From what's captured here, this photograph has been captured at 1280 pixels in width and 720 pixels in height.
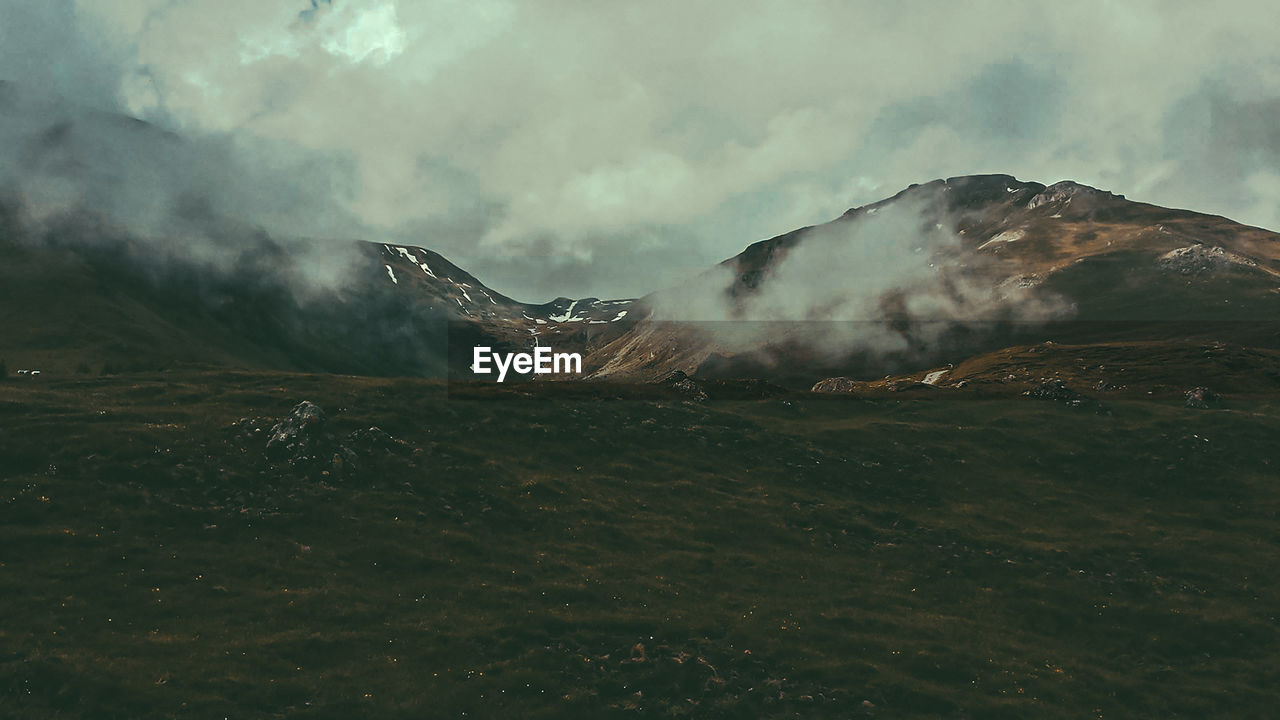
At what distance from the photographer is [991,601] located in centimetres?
4881

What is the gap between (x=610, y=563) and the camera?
49.2 m

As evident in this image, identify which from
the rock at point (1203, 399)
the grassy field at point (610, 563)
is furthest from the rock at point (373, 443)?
the rock at point (1203, 399)

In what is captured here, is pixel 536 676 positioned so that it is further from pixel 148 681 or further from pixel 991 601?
pixel 991 601

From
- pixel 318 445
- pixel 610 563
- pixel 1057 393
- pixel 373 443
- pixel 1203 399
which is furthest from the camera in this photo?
pixel 1057 393

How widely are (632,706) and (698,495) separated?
91.3 ft

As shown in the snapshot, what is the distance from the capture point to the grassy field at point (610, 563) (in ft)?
116

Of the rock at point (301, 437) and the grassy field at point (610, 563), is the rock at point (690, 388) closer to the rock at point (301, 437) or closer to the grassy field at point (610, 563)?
the grassy field at point (610, 563)

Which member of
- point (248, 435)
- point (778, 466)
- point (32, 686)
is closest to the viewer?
point (32, 686)

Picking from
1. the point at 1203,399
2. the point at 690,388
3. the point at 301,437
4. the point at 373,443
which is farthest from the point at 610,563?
the point at 1203,399

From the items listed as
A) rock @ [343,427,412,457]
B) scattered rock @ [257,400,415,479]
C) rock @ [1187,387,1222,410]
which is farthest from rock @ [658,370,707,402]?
rock @ [1187,387,1222,410]

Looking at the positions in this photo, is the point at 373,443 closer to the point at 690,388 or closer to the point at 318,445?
the point at 318,445

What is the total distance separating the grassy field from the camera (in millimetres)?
35500

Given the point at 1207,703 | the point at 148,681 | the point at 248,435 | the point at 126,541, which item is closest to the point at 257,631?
the point at 148,681

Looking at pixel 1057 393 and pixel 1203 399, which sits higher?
pixel 1057 393
